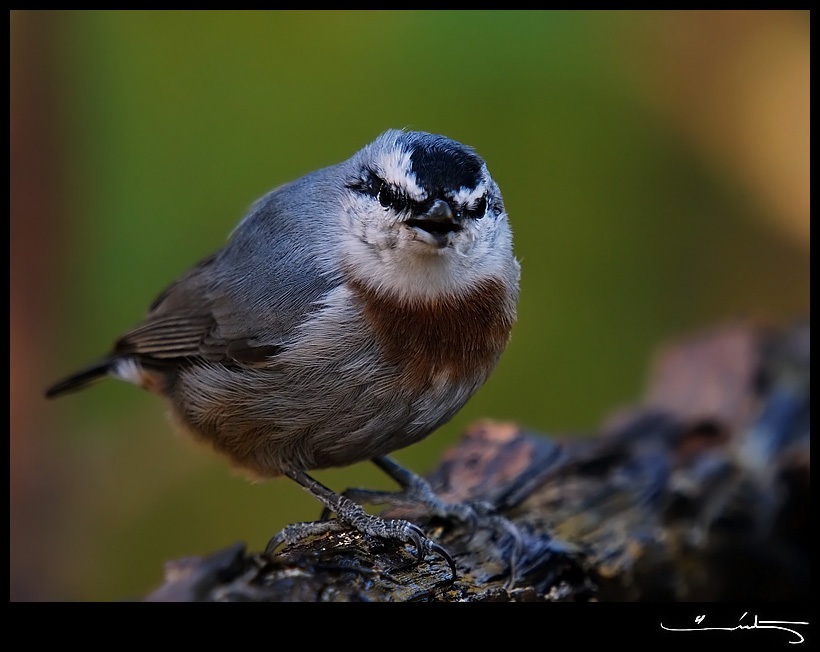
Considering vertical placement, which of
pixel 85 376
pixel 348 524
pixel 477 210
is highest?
pixel 477 210

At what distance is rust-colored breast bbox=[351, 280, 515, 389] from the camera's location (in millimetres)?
2996

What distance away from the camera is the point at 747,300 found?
612 centimetres

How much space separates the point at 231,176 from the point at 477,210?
2683 millimetres

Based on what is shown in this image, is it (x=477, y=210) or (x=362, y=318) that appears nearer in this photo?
(x=477, y=210)

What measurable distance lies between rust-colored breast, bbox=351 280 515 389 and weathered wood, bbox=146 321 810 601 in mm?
628

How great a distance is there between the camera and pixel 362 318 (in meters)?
3.00

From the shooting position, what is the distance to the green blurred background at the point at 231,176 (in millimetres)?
5082

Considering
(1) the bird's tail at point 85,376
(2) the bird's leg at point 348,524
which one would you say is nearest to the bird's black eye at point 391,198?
(2) the bird's leg at point 348,524

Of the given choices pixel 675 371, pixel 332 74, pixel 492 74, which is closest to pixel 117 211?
pixel 332 74
